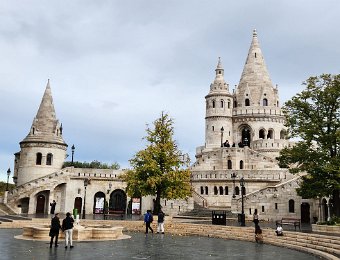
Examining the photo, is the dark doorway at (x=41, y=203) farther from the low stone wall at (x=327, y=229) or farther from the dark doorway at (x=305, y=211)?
the low stone wall at (x=327, y=229)

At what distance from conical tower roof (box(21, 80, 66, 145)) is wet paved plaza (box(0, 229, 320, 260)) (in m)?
30.0

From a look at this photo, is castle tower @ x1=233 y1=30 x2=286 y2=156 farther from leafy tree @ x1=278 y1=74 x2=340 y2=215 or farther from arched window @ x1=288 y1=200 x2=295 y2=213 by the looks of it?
leafy tree @ x1=278 y1=74 x2=340 y2=215

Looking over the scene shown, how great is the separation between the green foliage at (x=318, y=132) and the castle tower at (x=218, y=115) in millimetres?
33025

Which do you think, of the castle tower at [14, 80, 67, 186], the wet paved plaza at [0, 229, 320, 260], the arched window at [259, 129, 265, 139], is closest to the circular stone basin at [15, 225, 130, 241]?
the wet paved plaza at [0, 229, 320, 260]

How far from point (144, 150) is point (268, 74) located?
127ft

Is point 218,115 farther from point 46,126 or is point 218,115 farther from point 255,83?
point 46,126

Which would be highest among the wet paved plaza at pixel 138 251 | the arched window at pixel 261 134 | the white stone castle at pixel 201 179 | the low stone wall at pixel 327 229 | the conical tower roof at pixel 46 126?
the arched window at pixel 261 134

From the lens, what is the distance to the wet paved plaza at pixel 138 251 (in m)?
16.0

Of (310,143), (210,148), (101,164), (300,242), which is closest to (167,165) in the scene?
(310,143)

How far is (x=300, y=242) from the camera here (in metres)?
21.6

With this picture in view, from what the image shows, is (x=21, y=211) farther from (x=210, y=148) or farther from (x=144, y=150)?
(x=210, y=148)

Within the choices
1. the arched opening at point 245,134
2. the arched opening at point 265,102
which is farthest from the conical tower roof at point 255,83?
the arched opening at point 245,134

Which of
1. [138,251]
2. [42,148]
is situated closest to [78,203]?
[42,148]

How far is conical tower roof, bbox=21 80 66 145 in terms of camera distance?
164ft
